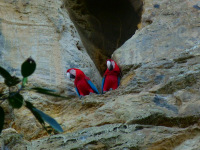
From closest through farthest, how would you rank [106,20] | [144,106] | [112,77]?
[144,106]
[112,77]
[106,20]

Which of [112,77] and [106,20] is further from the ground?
[106,20]

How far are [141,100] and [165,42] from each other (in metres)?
1.22

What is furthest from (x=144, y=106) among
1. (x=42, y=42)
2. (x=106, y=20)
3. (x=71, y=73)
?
(x=106, y=20)

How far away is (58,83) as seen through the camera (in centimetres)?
429

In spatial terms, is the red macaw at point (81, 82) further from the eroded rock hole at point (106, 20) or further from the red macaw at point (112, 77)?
the eroded rock hole at point (106, 20)

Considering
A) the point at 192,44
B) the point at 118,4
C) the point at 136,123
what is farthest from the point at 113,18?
the point at 136,123

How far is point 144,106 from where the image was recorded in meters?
3.25

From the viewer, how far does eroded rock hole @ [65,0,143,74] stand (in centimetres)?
591

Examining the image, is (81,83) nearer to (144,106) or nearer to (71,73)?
(71,73)

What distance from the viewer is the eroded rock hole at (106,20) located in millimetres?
5910

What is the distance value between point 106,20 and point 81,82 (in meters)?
1.86

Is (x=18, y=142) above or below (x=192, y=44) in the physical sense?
below

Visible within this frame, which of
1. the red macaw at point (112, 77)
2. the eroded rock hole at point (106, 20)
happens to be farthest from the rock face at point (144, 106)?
the eroded rock hole at point (106, 20)

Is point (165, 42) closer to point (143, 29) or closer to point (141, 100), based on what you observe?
point (143, 29)
